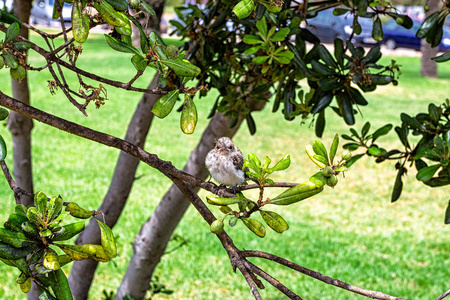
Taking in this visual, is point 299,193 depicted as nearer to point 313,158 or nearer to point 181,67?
point 313,158

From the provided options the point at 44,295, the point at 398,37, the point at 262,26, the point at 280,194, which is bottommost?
the point at 44,295

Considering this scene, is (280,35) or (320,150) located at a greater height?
(280,35)

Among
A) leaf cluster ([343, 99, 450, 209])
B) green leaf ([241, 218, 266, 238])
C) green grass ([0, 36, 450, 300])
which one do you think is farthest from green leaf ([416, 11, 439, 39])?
green grass ([0, 36, 450, 300])

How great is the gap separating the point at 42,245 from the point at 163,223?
2091mm

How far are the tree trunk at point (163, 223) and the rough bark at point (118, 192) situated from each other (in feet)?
0.76

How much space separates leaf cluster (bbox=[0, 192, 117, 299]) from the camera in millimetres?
1049

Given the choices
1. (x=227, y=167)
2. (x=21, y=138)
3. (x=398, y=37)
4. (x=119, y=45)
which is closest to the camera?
(x=119, y=45)

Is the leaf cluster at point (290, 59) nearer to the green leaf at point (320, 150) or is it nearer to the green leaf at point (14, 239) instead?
the green leaf at point (320, 150)

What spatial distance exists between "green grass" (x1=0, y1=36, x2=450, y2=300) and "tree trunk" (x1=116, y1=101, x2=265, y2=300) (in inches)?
60.4

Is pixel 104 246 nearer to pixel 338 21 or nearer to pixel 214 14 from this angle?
pixel 214 14

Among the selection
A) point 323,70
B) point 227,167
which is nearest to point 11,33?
point 227,167

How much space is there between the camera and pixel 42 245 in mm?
1099

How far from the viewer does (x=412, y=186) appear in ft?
25.1

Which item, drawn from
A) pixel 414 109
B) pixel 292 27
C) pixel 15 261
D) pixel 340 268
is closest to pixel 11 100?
pixel 15 261
